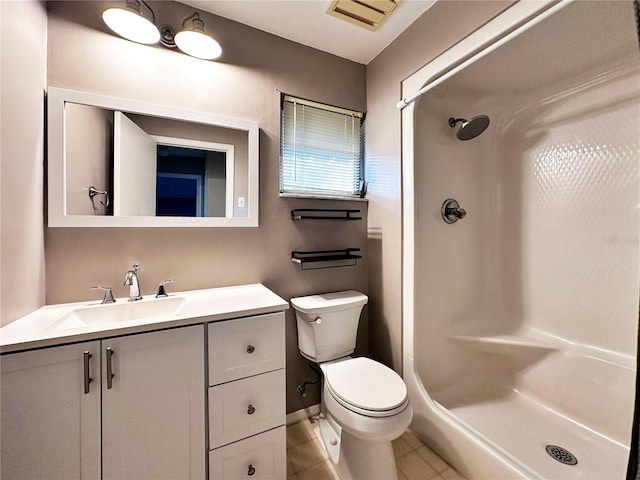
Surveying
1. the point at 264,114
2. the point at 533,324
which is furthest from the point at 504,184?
the point at 264,114

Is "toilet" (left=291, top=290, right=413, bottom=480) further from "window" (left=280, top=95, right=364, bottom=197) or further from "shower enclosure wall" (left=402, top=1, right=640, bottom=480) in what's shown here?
"window" (left=280, top=95, right=364, bottom=197)

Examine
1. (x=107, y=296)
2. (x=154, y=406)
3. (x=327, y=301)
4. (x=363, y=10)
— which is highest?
(x=363, y=10)

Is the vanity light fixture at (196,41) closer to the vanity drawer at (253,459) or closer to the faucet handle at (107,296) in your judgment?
the faucet handle at (107,296)

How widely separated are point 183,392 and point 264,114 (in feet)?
4.93

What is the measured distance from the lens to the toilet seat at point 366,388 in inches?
42.5

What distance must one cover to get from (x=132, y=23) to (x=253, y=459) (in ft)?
6.85

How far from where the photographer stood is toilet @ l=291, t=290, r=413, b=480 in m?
1.07

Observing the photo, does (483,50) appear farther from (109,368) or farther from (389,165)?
(109,368)

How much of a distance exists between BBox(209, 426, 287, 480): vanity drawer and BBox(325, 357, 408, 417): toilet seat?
Result: 0.32 metres

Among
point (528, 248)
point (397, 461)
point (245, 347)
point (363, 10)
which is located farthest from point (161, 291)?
point (528, 248)

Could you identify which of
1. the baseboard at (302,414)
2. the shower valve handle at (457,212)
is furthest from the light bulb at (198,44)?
the baseboard at (302,414)

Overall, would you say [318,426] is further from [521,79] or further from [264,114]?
[521,79]

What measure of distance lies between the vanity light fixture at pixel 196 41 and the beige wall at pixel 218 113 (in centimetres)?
5

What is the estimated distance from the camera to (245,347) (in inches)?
42.8
